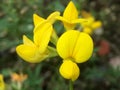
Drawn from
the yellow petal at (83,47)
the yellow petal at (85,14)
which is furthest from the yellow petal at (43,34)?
the yellow petal at (85,14)

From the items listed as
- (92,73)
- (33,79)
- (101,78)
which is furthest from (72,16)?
(101,78)

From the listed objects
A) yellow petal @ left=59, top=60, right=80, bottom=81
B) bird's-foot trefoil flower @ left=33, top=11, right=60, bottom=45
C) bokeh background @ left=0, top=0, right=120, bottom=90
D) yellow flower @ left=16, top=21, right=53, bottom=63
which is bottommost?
bokeh background @ left=0, top=0, right=120, bottom=90

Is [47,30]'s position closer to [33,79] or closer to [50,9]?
[33,79]

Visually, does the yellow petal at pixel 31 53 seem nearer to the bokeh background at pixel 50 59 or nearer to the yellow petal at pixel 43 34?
the yellow petal at pixel 43 34

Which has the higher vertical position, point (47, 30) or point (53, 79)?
point (47, 30)

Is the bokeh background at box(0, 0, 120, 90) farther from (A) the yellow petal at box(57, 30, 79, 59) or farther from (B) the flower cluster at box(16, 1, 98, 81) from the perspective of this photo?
(A) the yellow petal at box(57, 30, 79, 59)

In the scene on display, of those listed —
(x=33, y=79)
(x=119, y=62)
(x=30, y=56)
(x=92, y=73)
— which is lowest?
(x=119, y=62)

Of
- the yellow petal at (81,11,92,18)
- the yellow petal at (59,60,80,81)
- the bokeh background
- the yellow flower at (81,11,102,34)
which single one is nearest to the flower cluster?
the yellow petal at (59,60,80,81)
